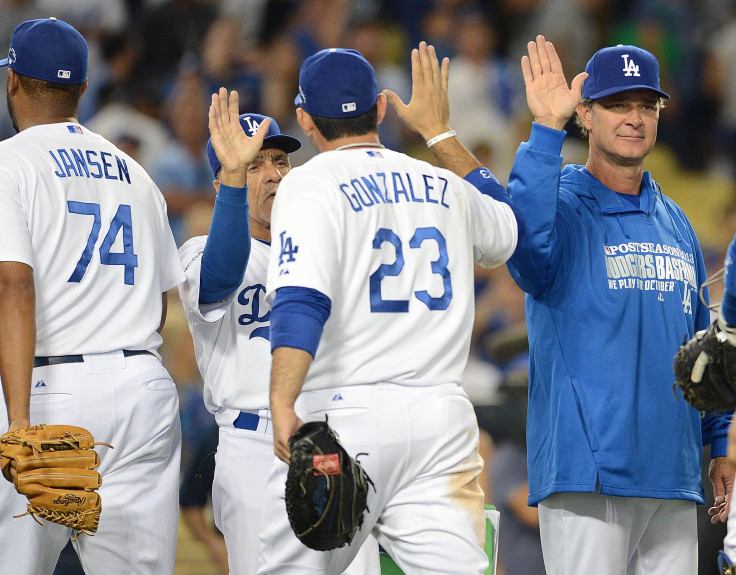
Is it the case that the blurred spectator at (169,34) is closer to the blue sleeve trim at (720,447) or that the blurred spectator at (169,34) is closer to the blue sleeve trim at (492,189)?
the blue sleeve trim at (492,189)

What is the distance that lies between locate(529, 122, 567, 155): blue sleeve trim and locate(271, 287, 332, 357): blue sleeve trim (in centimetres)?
120

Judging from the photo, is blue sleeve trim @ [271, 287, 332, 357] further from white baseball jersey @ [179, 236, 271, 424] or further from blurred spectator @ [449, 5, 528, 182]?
blurred spectator @ [449, 5, 528, 182]

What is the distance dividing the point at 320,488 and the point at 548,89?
1.86 metres

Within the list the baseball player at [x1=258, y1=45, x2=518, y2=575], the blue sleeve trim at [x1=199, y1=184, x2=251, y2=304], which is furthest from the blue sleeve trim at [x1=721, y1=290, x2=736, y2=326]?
the blue sleeve trim at [x1=199, y1=184, x2=251, y2=304]

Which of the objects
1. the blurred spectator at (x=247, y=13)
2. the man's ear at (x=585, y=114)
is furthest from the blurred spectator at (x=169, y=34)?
the man's ear at (x=585, y=114)

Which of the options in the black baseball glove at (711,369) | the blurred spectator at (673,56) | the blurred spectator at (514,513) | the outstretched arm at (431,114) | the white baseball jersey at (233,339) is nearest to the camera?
the black baseball glove at (711,369)

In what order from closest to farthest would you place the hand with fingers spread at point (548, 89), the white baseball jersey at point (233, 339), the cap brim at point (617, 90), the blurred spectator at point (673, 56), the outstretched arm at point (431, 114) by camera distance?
1. the outstretched arm at point (431, 114)
2. the hand with fingers spread at point (548, 89)
3. the cap brim at point (617, 90)
4. the white baseball jersey at point (233, 339)
5. the blurred spectator at point (673, 56)

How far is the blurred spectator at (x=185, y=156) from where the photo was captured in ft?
27.9

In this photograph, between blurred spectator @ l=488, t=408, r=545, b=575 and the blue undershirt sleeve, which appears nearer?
the blue undershirt sleeve

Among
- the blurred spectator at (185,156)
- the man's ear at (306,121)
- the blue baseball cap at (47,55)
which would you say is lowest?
the man's ear at (306,121)

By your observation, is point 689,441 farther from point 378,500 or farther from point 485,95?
point 485,95

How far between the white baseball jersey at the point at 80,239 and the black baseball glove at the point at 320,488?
1.04 m

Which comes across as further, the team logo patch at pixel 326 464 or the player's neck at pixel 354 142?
the player's neck at pixel 354 142

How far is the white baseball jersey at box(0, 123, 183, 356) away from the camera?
340 cm
